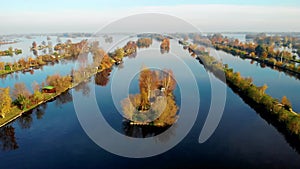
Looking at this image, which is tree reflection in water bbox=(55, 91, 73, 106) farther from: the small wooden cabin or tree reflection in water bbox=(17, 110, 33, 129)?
tree reflection in water bbox=(17, 110, 33, 129)

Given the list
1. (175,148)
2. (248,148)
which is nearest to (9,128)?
(175,148)

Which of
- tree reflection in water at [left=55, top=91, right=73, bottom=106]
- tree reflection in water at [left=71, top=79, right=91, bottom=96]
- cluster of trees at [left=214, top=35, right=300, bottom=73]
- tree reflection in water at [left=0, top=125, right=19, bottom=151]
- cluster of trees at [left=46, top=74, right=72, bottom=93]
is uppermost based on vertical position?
cluster of trees at [left=214, top=35, right=300, bottom=73]

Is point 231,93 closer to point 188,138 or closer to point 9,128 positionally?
point 188,138

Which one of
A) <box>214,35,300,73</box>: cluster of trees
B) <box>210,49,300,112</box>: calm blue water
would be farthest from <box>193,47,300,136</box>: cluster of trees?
<box>214,35,300,73</box>: cluster of trees

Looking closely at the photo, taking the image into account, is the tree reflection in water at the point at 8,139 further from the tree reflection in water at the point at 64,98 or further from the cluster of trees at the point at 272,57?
the cluster of trees at the point at 272,57

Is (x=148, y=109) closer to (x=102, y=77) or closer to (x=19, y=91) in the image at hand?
(x=19, y=91)

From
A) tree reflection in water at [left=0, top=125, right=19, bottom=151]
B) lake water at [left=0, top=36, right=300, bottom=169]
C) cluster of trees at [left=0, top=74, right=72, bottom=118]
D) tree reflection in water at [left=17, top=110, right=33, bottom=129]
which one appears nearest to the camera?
lake water at [left=0, top=36, right=300, bottom=169]
